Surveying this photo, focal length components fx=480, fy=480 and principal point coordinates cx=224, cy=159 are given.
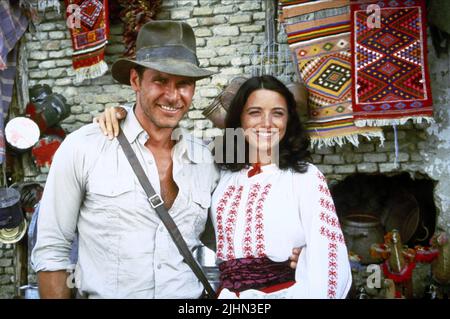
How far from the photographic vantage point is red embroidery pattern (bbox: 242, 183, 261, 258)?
8.06ft

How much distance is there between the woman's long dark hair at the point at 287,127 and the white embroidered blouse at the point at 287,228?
144mm

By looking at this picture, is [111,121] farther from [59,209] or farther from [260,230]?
[260,230]

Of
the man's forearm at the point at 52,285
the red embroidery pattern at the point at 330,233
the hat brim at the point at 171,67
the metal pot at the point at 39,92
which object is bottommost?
the man's forearm at the point at 52,285

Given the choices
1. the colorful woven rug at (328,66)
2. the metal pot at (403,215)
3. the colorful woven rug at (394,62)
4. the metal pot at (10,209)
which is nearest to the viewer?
the colorful woven rug at (394,62)

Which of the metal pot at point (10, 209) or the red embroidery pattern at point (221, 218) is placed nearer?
the red embroidery pattern at point (221, 218)

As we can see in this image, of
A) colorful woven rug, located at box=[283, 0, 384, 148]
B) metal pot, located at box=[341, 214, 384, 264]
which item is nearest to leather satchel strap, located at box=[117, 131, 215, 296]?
colorful woven rug, located at box=[283, 0, 384, 148]

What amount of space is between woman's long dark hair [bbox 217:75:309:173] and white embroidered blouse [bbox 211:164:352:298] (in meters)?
Result: 0.14

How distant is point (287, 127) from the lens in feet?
9.37

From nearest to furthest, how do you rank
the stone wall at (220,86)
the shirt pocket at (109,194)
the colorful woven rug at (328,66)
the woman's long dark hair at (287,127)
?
the shirt pocket at (109,194) → the woman's long dark hair at (287,127) → the colorful woven rug at (328,66) → the stone wall at (220,86)

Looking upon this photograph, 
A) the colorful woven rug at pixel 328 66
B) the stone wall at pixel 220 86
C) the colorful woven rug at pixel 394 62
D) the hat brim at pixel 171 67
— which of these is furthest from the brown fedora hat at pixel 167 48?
the stone wall at pixel 220 86

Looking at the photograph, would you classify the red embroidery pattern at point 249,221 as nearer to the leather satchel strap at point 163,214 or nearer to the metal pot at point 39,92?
the leather satchel strap at point 163,214

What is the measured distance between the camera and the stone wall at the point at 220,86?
4496 millimetres

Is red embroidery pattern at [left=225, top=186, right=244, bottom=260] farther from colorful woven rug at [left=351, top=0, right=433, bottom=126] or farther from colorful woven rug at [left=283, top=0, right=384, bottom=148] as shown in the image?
colorful woven rug at [left=351, top=0, right=433, bottom=126]
